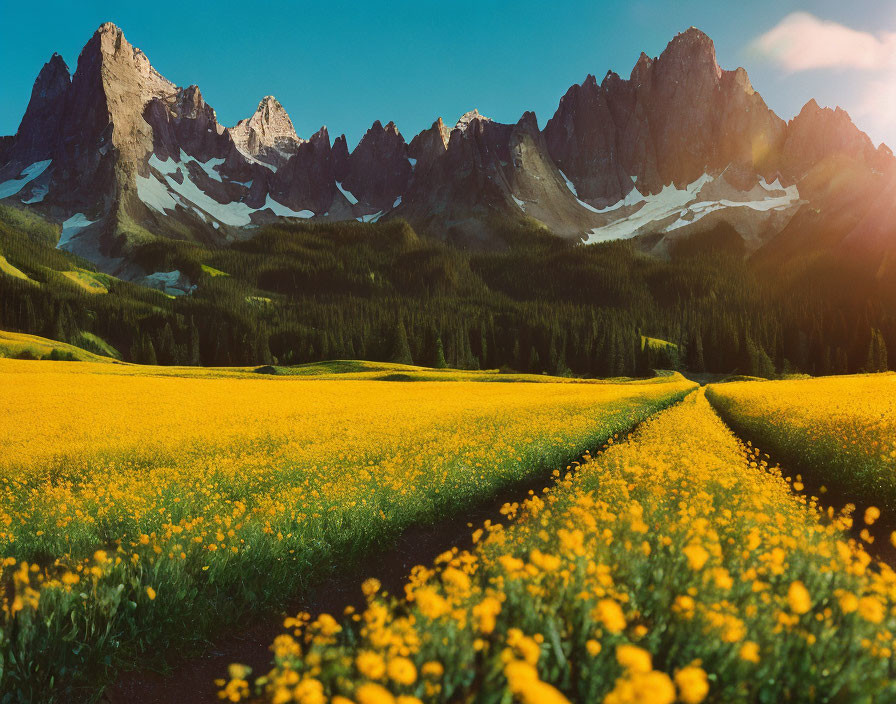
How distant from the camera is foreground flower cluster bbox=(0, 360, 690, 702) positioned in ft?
19.5

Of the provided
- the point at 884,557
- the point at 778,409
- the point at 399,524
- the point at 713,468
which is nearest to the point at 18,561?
the point at 399,524

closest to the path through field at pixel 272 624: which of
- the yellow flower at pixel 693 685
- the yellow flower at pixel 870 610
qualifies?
the yellow flower at pixel 870 610

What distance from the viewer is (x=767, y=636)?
3.65 metres

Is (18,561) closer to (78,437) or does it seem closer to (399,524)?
(399,524)

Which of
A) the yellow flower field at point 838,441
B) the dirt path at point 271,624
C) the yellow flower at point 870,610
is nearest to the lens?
the yellow flower at point 870,610

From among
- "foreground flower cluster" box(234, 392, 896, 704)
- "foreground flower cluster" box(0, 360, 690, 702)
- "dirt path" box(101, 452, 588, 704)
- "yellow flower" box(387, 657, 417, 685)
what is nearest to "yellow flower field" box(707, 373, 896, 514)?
"foreground flower cluster" box(0, 360, 690, 702)

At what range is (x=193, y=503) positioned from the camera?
391 inches

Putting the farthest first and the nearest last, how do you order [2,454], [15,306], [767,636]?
[15,306] < [2,454] < [767,636]

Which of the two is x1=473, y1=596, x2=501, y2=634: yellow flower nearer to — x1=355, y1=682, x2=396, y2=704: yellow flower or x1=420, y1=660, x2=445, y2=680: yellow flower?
x1=420, y1=660, x2=445, y2=680: yellow flower

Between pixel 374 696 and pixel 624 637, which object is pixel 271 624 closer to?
pixel 374 696

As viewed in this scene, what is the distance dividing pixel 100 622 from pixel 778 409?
2550 cm

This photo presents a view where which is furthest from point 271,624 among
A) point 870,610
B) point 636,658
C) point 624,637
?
point 870,610

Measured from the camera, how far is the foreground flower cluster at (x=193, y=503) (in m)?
5.95

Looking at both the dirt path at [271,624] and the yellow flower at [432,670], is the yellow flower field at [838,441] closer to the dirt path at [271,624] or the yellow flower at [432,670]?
the dirt path at [271,624]
